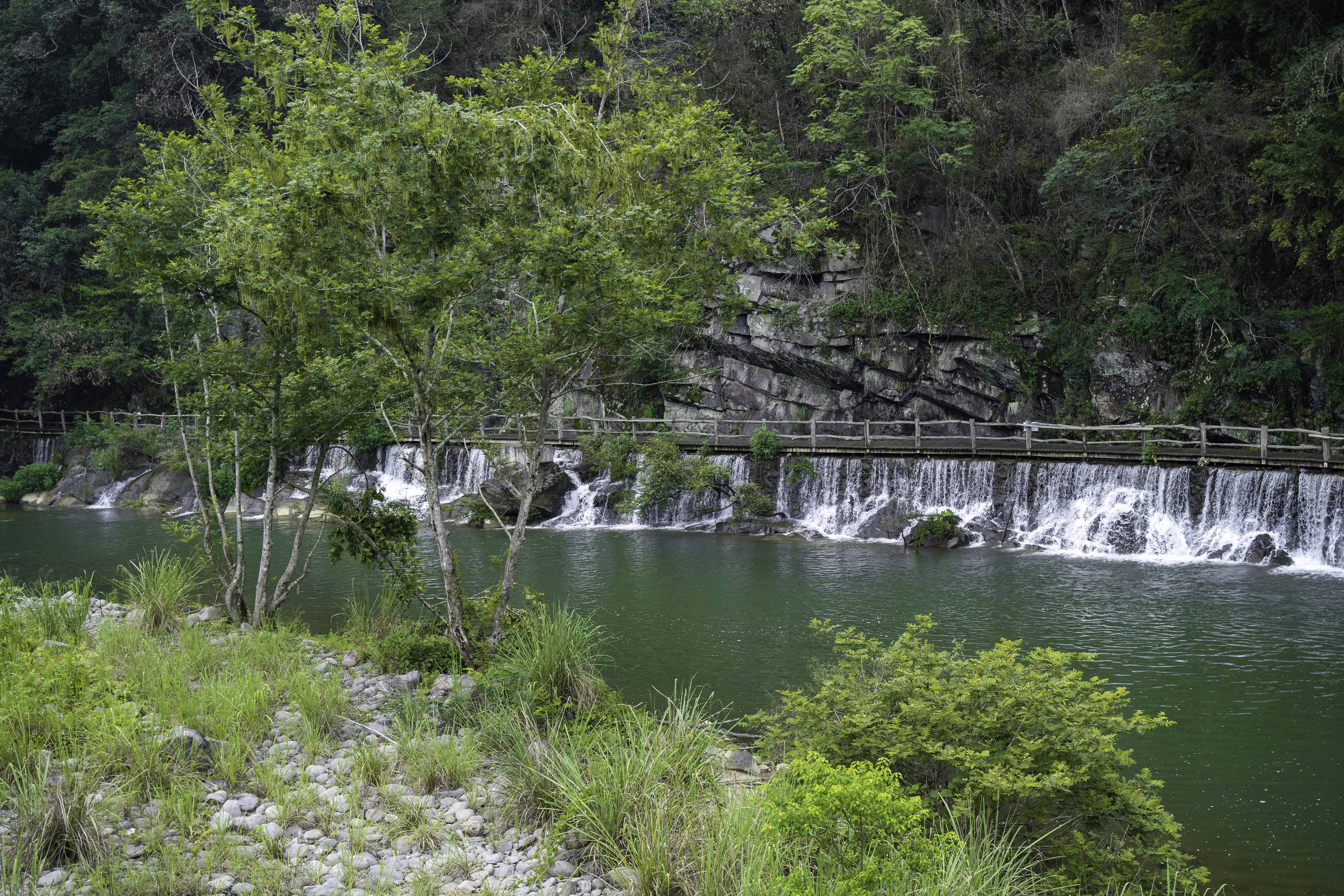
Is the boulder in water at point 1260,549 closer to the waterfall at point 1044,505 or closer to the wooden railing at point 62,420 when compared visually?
the waterfall at point 1044,505

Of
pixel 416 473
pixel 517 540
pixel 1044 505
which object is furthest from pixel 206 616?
pixel 416 473

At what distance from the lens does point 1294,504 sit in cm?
1631

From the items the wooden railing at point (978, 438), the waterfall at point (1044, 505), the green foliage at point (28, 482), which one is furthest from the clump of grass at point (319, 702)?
the green foliage at point (28, 482)

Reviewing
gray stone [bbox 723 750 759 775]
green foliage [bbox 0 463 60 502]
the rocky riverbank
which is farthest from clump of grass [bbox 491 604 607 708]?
green foliage [bbox 0 463 60 502]

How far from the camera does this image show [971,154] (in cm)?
2483

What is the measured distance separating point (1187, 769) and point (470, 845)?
5.87 m

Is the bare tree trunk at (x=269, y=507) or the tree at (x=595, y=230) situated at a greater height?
the tree at (x=595, y=230)

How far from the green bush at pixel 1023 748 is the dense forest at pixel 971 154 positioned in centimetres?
781

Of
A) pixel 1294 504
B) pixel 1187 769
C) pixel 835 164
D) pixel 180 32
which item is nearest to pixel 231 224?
pixel 1187 769

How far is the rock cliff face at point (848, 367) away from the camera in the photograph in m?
23.5

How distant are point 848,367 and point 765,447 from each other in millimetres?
5108

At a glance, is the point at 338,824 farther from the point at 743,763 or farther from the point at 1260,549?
the point at 1260,549

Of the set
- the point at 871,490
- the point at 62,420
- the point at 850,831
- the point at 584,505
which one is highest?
the point at 850,831

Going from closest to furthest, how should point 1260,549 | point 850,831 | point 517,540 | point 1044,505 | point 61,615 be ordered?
point 850,831 → point 61,615 → point 517,540 → point 1260,549 → point 1044,505
